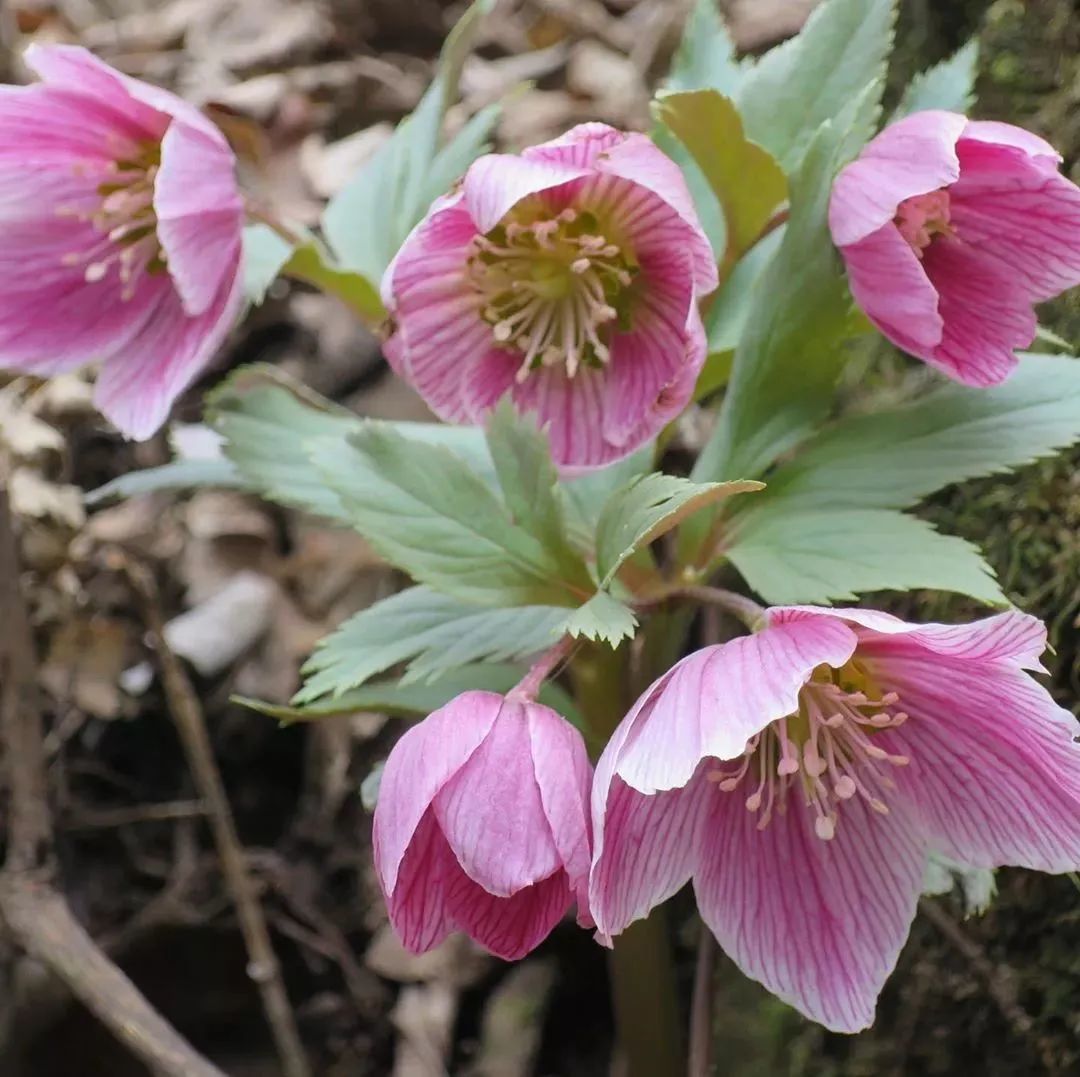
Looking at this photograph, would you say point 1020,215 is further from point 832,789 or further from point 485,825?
point 485,825

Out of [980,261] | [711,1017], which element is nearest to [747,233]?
[980,261]

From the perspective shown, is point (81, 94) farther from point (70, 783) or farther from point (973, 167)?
point (70, 783)

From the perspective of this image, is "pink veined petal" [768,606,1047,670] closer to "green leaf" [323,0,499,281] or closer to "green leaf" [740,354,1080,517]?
"green leaf" [740,354,1080,517]

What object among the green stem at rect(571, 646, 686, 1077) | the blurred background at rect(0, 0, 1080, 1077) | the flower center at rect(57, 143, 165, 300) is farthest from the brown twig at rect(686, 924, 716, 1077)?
the flower center at rect(57, 143, 165, 300)

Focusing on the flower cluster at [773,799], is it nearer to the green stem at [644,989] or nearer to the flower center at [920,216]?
the green stem at [644,989]

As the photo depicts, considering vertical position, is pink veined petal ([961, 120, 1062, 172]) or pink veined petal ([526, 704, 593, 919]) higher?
pink veined petal ([961, 120, 1062, 172])

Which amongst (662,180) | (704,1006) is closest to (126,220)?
(662,180)

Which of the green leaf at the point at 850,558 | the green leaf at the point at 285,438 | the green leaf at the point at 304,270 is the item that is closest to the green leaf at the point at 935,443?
the green leaf at the point at 850,558
